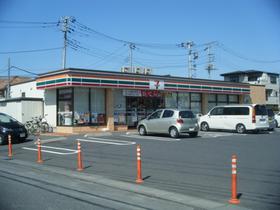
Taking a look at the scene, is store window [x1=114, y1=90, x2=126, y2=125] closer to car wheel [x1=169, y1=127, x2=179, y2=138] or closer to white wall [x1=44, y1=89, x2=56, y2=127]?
white wall [x1=44, y1=89, x2=56, y2=127]

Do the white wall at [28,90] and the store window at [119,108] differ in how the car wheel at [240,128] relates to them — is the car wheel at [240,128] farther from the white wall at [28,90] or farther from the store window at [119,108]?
the white wall at [28,90]

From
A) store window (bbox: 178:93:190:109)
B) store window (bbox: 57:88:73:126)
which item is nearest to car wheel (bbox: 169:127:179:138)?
store window (bbox: 57:88:73:126)

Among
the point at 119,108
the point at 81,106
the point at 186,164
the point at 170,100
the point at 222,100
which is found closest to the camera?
the point at 186,164

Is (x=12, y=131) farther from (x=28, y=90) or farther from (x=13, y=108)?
(x=28, y=90)

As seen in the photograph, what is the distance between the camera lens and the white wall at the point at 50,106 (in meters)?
30.2

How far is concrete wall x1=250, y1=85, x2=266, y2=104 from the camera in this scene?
141 ft

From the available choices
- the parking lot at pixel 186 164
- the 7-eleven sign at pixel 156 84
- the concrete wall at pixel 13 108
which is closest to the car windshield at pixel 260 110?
the 7-eleven sign at pixel 156 84

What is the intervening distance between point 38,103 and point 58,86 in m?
4.12

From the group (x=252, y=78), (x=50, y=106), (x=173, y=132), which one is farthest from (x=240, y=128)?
(x=252, y=78)

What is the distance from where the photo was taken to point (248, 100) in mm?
42656

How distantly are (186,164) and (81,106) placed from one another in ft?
52.5

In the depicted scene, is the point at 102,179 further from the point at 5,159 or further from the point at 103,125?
the point at 103,125

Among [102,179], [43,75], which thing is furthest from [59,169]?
[43,75]

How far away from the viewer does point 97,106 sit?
96.9ft
